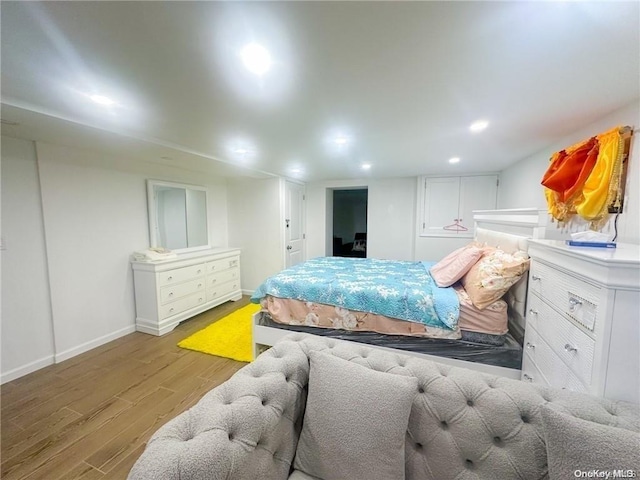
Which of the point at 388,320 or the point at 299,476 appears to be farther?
the point at 388,320

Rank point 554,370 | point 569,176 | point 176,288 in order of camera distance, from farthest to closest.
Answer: point 176,288 < point 569,176 < point 554,370

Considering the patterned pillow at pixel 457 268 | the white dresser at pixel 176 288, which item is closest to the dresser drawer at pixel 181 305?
the white dresser at pixel 176 288

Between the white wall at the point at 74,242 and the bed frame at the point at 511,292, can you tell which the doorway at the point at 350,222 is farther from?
the white wall at the point at 74,242

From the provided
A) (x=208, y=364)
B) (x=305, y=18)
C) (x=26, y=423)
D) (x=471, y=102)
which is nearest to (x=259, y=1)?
(x=305, y=18)

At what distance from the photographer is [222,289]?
4070 mm

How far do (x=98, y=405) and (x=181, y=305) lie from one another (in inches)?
58.0

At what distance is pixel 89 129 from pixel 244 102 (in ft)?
4.58

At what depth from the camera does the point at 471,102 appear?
166 centimetres

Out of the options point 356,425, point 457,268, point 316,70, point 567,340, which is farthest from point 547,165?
point 356,425

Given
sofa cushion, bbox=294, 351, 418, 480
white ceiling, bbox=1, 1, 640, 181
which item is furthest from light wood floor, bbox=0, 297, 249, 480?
white ceiling, bbox=1, 1, 640, 181

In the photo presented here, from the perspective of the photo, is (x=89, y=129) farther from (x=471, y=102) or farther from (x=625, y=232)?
(x=625, y=232)

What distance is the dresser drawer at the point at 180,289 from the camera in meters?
3.13

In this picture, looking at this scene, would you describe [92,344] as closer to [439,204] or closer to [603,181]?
[603,181]

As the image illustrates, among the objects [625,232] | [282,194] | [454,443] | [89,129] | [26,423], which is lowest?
[26,423]
